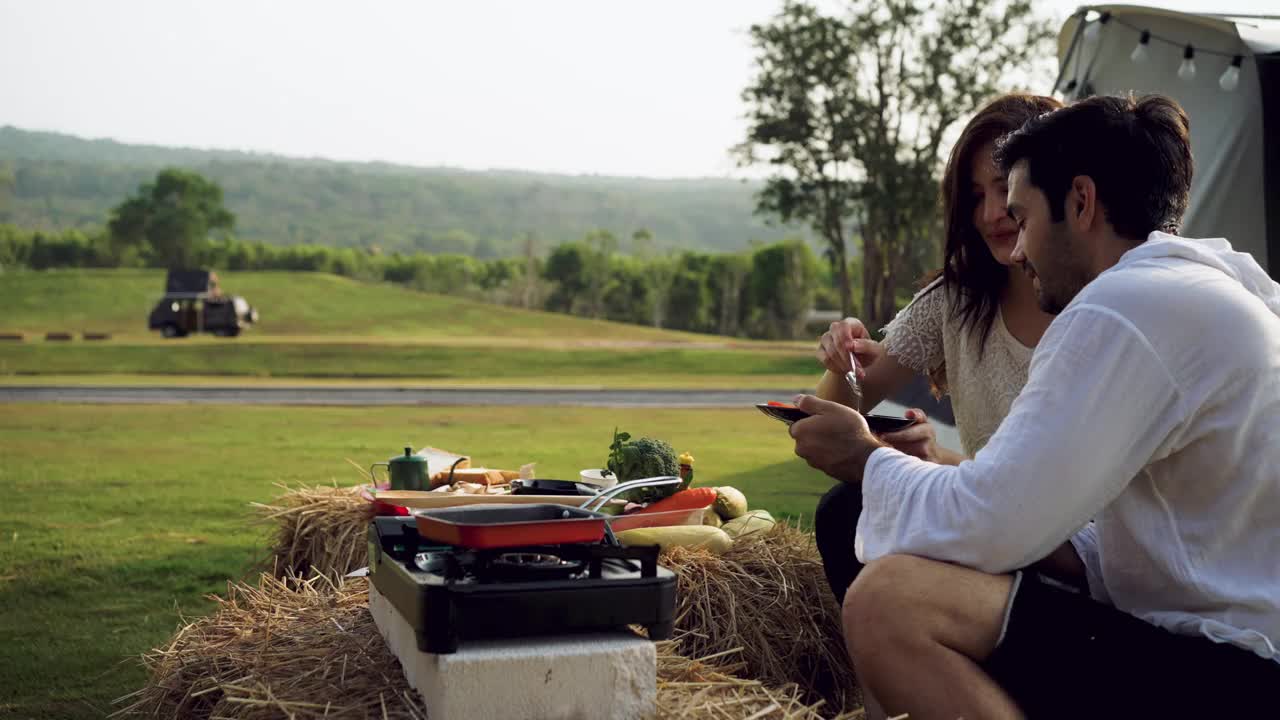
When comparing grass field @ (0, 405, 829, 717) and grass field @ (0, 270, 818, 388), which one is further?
grass field @ (0, 270, 818, 388)

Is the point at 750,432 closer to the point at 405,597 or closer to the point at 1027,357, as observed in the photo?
the point at 1027,357

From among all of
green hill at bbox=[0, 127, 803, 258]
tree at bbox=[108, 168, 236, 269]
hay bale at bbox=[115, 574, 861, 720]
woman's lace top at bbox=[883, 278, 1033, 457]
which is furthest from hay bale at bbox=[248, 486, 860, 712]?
green hill at bbox=[0, 127, 803, 258]

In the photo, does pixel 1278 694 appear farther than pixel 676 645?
No

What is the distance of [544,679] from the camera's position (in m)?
2.09

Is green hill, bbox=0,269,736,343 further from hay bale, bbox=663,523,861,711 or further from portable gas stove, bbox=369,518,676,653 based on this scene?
portable gas stove, bbox=369,518,676,653

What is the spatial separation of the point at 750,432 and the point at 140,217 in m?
90.6

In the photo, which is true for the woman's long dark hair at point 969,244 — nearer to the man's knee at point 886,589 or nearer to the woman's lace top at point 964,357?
the woman's lace top at point 964,357

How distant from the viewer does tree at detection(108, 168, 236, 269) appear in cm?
9325

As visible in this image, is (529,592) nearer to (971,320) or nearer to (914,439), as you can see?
(914,439)

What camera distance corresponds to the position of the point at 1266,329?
202 centimetres

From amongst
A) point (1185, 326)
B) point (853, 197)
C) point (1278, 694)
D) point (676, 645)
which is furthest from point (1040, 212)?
point (853, 197)

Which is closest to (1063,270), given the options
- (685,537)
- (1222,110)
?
(685,537)

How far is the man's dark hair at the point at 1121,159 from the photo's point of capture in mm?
2197

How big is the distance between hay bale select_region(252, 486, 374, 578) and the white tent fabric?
5173 mm
